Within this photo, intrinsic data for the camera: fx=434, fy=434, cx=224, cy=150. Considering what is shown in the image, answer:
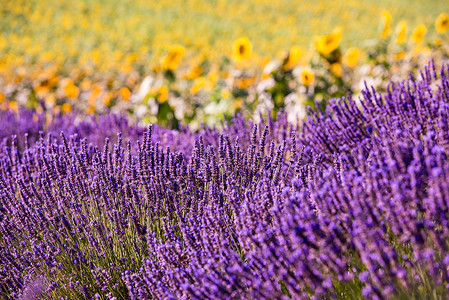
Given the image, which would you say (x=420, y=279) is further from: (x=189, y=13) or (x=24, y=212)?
(x=189, y=13)

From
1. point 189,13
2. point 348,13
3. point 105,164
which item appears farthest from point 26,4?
point 105,164

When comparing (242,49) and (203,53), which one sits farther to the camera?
(203,53)

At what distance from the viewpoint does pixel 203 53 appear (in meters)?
10.3

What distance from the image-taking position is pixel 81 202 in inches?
92.3

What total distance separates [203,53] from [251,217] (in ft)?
29.7

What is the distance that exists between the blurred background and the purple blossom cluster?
0.86 meters

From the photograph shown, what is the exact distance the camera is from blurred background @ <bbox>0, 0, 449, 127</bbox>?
4914mm

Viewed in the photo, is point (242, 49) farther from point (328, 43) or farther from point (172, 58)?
point (328, 43)

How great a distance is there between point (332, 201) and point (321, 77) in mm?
3565

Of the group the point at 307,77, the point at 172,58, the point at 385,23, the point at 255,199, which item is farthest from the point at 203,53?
the point at 255,199

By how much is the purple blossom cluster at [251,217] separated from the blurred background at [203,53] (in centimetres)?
86

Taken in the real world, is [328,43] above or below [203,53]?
below

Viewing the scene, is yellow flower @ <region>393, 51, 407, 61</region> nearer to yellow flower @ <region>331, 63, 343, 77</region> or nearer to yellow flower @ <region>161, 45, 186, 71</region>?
yellow flower @ <region>331, 63, 343, 77</region>

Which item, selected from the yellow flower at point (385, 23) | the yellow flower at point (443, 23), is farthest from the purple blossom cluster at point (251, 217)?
the yellow flower at point (443, 23)
